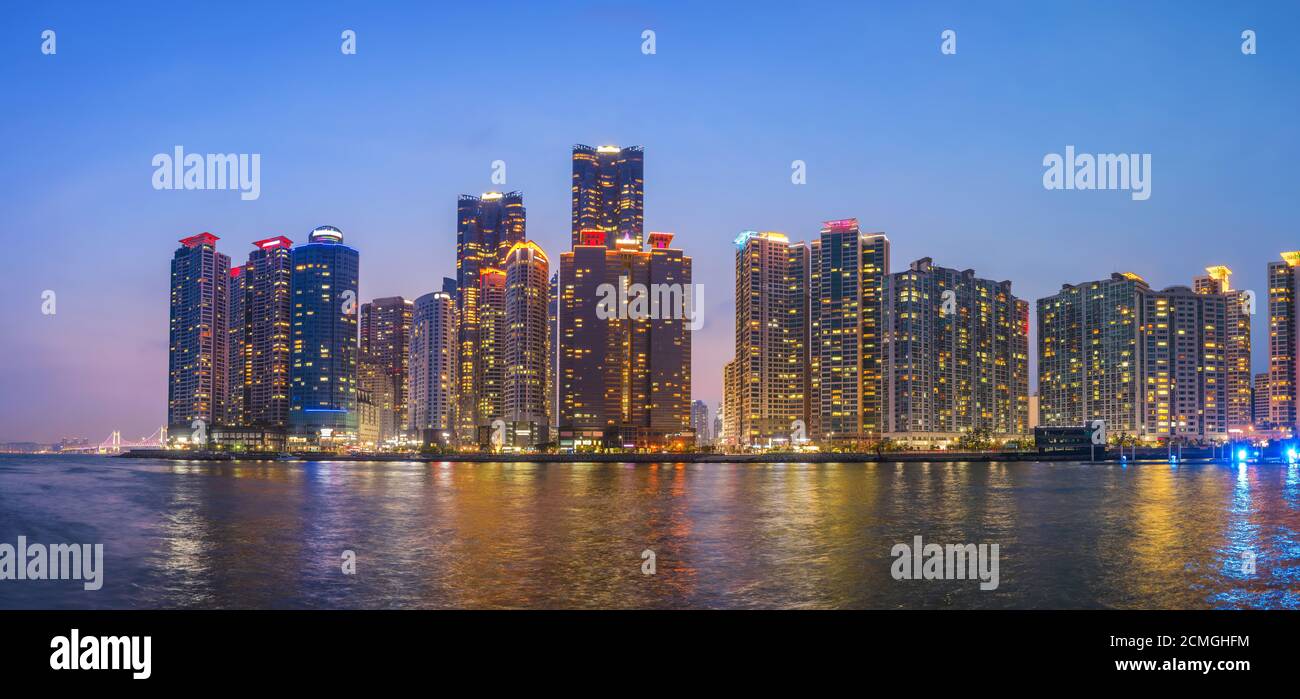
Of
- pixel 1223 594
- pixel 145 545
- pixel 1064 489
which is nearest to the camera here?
pixel 1223 594

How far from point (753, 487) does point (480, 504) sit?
38.3 m

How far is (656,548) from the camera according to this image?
135 ft

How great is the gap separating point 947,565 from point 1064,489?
218 ft

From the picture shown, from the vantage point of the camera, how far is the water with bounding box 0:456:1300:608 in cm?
2870

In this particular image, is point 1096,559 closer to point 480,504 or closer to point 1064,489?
point 480,504

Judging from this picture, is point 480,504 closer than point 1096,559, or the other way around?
point 1096,559

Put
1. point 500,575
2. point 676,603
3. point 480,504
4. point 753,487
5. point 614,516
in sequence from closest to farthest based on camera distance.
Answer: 1. point 676,603
2. point 500,575
3. point 614,516
4. point 480,504
5. point 753,487

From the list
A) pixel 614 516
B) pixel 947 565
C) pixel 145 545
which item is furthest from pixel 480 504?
pixel 947 565

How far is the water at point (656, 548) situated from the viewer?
2870cm
